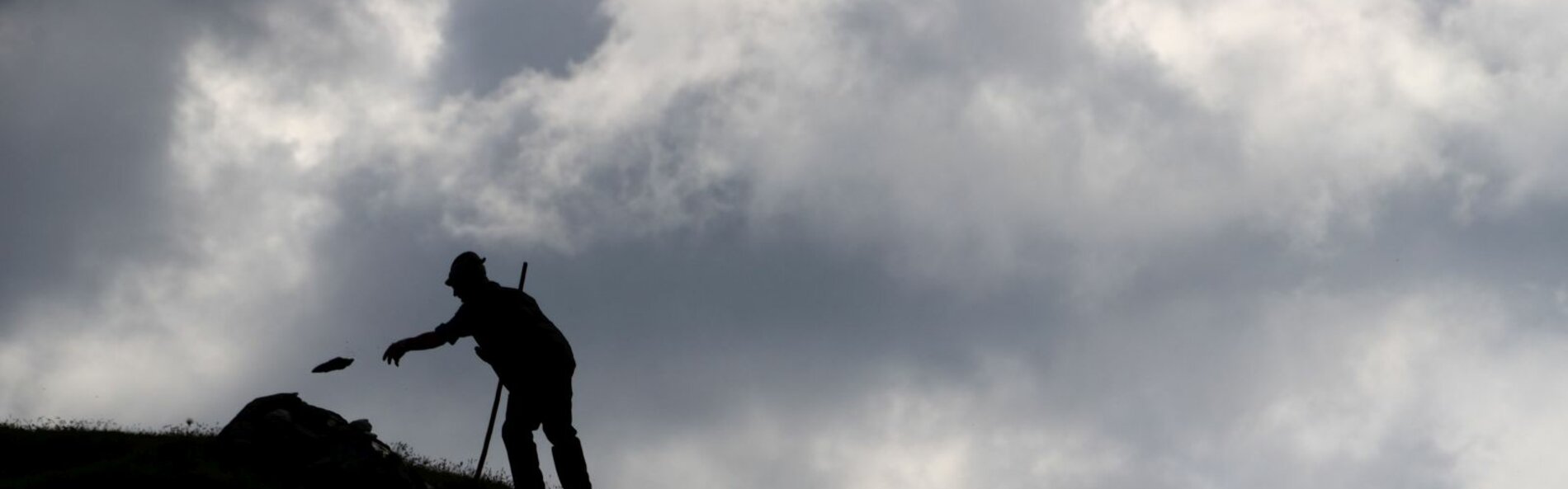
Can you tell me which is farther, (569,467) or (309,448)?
(309,448)

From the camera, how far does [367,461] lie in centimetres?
1647

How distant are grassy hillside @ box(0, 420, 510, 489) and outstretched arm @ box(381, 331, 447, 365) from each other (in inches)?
71.6

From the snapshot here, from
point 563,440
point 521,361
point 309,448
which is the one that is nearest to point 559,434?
point 563,440

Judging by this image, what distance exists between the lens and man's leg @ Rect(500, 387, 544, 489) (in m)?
15.5

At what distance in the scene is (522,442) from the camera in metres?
15.6

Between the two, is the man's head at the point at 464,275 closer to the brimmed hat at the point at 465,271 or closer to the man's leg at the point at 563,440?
the brimmed hat at the point at 465,271

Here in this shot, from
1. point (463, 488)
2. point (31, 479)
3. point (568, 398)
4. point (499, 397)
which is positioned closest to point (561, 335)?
point (568, 398)

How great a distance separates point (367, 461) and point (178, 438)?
332 cm

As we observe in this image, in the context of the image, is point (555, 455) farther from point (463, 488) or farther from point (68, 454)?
point (68, 454)

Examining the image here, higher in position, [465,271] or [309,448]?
[465,271]

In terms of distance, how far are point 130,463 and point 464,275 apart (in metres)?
3.75

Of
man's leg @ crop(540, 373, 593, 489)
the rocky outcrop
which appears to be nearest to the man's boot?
man's leg @ crop(540, 373, 593, 489)

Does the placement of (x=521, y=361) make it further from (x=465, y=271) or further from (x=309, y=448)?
(x=309, y=448)

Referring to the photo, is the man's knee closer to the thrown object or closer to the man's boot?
the man's boot
